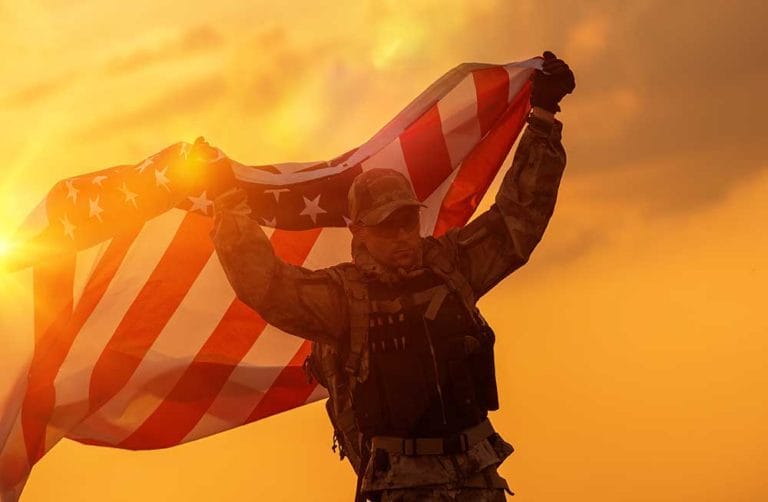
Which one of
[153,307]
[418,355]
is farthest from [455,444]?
[153,307]

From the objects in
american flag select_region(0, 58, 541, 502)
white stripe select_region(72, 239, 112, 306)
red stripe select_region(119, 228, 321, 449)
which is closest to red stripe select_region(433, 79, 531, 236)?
american flag select_region(0, 58, 541, 502)

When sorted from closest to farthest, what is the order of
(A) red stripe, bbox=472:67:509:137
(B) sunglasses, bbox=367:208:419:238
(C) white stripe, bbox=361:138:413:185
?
(B) sunglasses, bbox=367:208:419:238, (C) white stripe, bbox=361:138:413:185, (A) red stripe, bbox=472:67:509:137

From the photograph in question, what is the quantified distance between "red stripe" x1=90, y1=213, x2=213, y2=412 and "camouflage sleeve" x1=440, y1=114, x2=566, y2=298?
323cm

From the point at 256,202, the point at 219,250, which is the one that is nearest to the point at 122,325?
the point at 256,202

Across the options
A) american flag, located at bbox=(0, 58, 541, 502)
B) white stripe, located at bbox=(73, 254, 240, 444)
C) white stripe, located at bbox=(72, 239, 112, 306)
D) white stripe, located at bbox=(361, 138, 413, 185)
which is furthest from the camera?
white stripe, located at bbox=(73, 254, 240, 444)

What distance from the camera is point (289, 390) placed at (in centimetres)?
1319

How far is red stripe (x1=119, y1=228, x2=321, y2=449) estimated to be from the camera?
13.2 meters

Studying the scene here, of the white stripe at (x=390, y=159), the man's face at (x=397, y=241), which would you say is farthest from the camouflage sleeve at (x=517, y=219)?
the white stripe at (x=390, y=159)

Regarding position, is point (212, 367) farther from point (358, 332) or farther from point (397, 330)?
point (397, 330)

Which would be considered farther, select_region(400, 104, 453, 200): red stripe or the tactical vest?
select_region(400, 104, 453, 200): red stripe

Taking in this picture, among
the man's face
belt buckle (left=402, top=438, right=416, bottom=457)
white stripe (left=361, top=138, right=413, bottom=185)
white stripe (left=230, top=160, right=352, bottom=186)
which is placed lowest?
belt buckle (left=402, top=438, right=416, bottom=457)

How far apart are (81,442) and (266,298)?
3673 millimetres

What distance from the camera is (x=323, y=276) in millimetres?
10312

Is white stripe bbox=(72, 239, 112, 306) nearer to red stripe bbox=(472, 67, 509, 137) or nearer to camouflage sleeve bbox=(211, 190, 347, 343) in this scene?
camouflage sleeve bbox=(211, 190, 347, 343)
